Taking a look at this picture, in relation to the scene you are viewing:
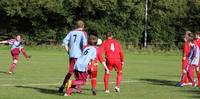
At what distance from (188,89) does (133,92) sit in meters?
2.83

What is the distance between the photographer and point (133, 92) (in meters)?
18.3

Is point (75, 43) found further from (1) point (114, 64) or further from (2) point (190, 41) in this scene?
(2) point (190, 41)

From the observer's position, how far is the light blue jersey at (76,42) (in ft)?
57.1

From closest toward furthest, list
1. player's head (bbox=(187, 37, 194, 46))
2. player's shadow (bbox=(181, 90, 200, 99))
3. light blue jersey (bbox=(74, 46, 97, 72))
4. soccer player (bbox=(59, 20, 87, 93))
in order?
light blue jersey (bbox=(74, 46, 97, 72)) < soccer player (bbox=(59, 20, 87, 93)) < player's shadow (bbox=(181, 90, 200, 99)) < player's head (bbox=(187, 37, 194, 46))

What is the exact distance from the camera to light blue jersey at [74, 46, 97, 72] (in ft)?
54.5

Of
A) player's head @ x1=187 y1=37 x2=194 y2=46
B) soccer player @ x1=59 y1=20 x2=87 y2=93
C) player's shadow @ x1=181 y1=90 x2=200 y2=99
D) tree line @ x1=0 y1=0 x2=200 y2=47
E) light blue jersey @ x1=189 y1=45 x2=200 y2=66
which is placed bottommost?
tree line @ x1=0 y1=0 x2=200 y2=47

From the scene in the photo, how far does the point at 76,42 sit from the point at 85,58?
95 cm

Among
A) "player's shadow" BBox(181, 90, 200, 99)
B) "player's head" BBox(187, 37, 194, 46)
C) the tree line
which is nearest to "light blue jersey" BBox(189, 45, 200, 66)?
"player's head" BBox(187, 37, 194, 46)

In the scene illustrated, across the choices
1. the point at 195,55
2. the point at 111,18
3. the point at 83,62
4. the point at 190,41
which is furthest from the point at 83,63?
the point at 111,18

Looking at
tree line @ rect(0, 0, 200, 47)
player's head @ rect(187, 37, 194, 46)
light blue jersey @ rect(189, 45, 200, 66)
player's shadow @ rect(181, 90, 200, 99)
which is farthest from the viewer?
tree line @ rect(0, 0, 200, 47)

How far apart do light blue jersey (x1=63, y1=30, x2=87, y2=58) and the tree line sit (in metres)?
53.7

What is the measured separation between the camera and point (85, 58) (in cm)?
1669

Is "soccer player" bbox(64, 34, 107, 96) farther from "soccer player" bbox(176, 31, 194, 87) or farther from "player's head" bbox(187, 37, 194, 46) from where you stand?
"player's head" bbox(187, 37, 194, 46)

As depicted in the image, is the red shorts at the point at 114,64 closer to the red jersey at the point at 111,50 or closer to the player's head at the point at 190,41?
the red jersey at the point at 111,50
